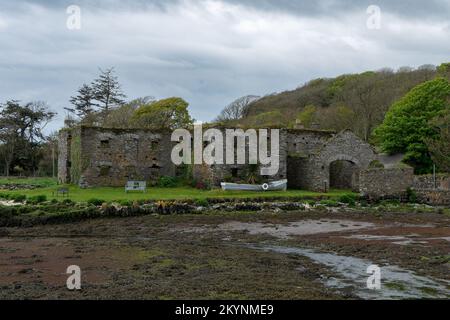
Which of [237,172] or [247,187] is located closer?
[247,187]

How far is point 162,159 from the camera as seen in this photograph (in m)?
38.6

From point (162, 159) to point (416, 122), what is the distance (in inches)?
842

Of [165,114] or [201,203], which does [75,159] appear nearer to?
Answer: [201,203]

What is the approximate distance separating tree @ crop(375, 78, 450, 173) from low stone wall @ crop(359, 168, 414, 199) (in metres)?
10.5

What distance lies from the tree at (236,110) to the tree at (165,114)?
20577mm

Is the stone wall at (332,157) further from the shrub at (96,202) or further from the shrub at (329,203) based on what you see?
the shrub at (96,202)

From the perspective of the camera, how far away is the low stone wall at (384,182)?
32.5 meters

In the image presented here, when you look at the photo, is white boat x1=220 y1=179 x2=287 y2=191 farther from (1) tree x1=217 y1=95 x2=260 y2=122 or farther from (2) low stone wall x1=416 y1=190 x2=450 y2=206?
(1) tree x1=217 y1=95 x2=260 y2=122

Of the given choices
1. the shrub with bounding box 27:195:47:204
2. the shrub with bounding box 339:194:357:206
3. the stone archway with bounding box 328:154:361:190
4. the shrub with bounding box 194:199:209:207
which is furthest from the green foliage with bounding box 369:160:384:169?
the shrub with bounding box 27:195:47:204

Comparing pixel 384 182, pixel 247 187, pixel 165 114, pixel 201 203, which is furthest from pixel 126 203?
pixel 165 114

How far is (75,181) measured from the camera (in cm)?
3700

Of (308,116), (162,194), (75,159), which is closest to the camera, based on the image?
(162,194)

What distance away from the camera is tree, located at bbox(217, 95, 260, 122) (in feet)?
246

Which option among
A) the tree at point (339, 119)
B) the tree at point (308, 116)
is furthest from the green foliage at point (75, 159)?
the tree at point (308, 116)
